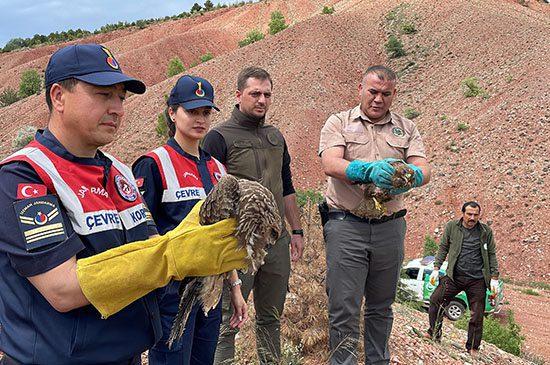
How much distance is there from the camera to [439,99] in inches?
1004

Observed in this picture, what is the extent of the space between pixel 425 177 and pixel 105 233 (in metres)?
2.34

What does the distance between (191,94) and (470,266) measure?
4919 millimetres

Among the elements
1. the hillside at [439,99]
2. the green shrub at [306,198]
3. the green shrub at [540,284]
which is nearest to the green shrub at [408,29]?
the hillside at [439,99]

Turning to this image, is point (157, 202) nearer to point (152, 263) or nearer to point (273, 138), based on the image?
point (152, 263)

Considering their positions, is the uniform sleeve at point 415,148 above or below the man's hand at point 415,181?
above

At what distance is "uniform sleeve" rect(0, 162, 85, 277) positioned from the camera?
144 centimetres

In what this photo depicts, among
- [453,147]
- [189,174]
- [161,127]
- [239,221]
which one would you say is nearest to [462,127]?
[453,147]

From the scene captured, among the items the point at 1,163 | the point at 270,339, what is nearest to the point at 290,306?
the point at 270,339

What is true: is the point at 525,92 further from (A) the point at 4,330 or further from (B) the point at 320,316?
(A) the point at 4,330

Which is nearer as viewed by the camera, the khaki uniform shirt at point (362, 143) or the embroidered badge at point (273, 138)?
the khaki uniform shirt at point (362, 143)

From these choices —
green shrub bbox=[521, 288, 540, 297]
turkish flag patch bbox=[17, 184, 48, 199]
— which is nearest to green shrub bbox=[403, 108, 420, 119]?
green shrub bbox=[521, 288, 540, 297]

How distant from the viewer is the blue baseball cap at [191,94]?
298 cm

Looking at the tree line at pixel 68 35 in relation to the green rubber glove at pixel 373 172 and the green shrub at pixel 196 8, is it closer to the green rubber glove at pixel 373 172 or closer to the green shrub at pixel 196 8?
the green shrub at pixel 196 8

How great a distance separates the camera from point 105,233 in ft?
5.50
